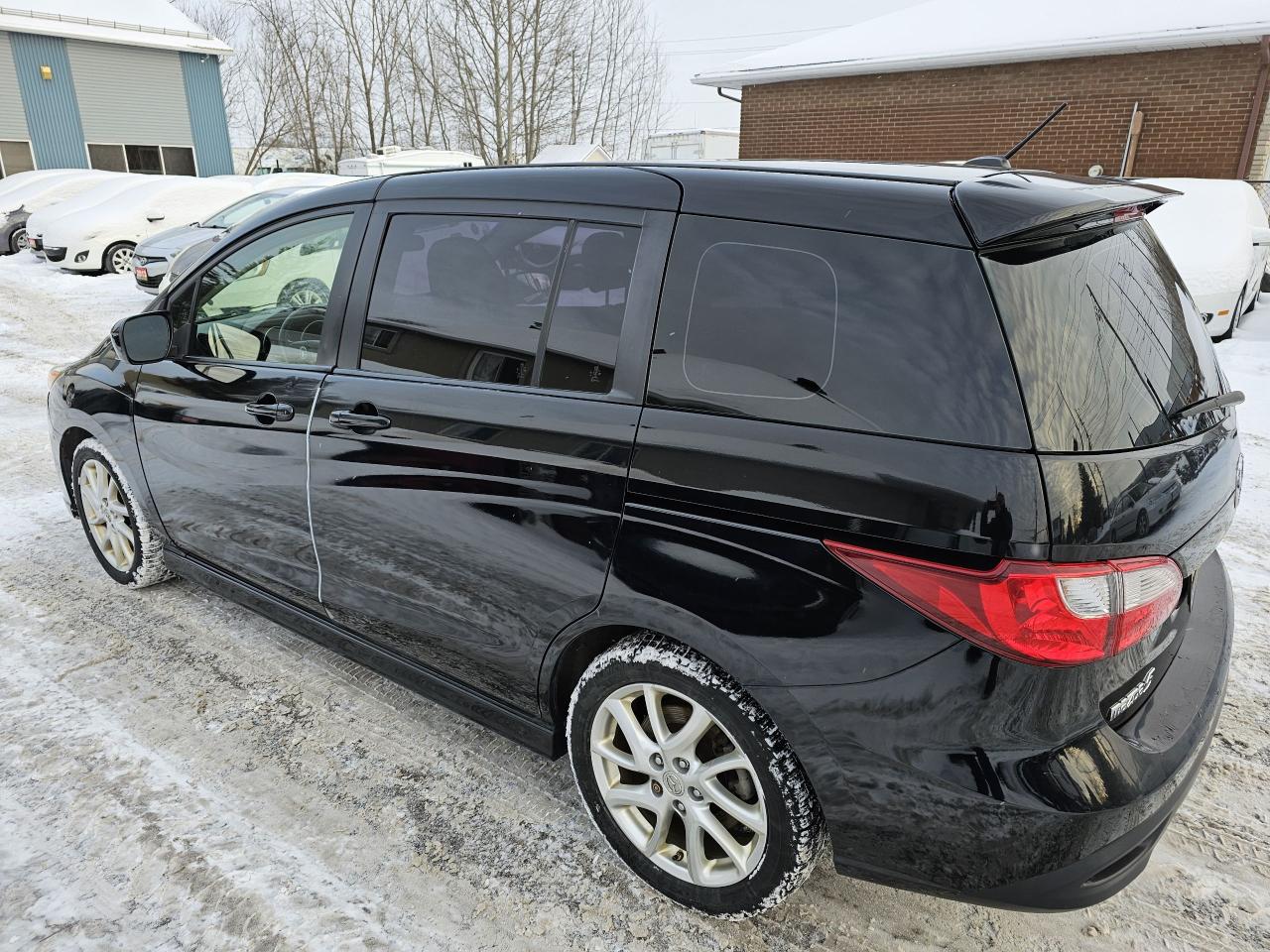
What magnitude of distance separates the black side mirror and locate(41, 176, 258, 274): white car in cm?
1390

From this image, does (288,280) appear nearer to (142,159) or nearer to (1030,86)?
(1030,86)

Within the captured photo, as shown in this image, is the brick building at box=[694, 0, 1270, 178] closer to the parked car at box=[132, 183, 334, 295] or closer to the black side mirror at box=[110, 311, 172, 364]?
the parked car at box=[132, 183, 334, 295]

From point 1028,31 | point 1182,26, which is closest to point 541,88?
point 1028,31

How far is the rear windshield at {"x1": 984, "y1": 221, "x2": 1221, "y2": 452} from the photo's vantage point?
164 centimetres

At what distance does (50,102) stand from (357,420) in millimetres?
32711

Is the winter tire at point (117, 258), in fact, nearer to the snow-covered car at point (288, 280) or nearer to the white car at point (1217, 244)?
the snow-covered car at point (288, 280)

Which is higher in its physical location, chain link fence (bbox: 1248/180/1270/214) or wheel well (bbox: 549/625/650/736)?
chain link fence (bbox: 1248/180/1270/214)

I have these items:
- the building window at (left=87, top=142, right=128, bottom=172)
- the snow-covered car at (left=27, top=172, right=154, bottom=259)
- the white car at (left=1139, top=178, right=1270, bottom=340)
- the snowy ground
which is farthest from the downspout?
the building window at (left=87, top=142, right=128, bottom=172)

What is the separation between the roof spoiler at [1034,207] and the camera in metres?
1.70

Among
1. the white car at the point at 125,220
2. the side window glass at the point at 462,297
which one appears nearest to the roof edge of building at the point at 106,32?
the white car at the point at 125,220

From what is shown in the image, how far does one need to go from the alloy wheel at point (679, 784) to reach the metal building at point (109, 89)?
3343 cm

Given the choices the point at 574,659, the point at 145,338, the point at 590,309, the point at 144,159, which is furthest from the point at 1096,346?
the point at 144,159

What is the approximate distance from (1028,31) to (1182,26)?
2.29m

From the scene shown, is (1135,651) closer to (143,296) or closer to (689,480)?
(689,480)
